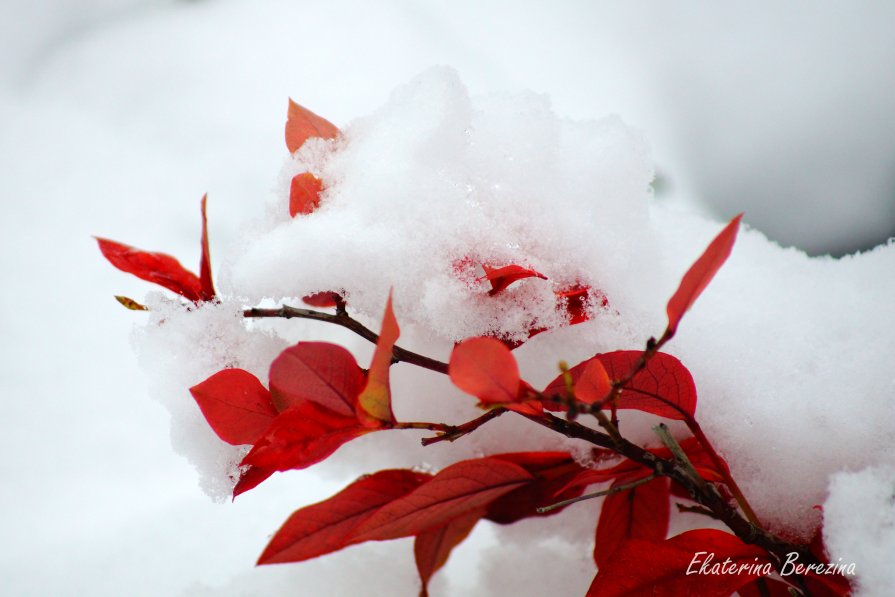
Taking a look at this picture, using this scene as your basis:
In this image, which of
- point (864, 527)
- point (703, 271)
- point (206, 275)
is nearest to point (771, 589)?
point (864, 527)

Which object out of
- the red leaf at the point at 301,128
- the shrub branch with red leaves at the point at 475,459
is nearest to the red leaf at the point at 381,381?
the shrub branch with red leaves at the point at 475,459

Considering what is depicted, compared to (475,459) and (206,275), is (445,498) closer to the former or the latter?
(475,459)

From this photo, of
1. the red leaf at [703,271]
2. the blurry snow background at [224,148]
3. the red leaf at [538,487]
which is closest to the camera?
the red leaf at [703,271]

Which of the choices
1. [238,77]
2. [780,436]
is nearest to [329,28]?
[238,77]

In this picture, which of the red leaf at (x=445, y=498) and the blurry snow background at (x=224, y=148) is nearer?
the red leaf at (x=445, y=498)

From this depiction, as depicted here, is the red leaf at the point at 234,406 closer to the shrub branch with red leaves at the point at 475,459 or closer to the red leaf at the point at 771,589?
the shrub branch with red leaves at the point at 475,459

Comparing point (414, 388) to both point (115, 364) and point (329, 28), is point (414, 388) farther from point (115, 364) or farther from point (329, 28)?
point (329, 28)

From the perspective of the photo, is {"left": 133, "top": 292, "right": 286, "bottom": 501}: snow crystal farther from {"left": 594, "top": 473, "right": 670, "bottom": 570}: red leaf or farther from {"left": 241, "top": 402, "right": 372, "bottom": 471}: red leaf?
{"left": 594, "top": 473, "right": 670, "bottom": 570}: red leaf

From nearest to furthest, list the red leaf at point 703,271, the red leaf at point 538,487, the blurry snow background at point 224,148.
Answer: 1. the red leaf at point 703,271
2. the red leaf at point 538,487
3. the blurry snow background at point 224,148
